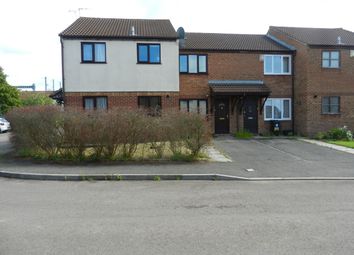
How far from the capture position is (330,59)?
66.8 ft

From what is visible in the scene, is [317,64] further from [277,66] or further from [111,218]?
[111,218]

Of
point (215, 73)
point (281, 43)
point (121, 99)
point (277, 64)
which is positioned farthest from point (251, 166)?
point (281, 43)

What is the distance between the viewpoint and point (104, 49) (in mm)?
18719

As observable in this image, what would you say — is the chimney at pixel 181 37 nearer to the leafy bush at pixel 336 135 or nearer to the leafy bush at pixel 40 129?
the leafy bush at pixel 336 135

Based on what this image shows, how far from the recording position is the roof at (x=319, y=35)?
20.5m

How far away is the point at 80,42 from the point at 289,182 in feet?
45.3

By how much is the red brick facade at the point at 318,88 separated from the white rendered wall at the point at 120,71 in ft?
25.2

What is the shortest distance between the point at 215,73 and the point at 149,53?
14.0 ft

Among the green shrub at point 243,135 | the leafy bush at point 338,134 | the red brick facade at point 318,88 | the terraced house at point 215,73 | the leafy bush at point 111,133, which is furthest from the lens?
the red brick facade at point 318,88

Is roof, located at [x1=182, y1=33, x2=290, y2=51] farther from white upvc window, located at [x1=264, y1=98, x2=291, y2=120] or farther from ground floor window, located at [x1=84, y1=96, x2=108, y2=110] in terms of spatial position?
ground floor window, located at [x1=84, y1=96, x2=108, y2=110]

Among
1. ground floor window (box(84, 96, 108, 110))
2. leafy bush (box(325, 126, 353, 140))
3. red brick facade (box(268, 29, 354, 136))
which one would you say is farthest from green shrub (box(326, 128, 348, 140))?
ground floor window (box(84, 96, 108, 110))

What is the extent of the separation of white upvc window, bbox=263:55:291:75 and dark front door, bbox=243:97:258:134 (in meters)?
2.09

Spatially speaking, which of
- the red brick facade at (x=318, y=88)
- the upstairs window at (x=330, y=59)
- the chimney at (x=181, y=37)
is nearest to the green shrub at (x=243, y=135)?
the red brick facade at (x=318, y=88)

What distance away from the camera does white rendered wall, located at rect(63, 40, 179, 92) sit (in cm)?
1844
